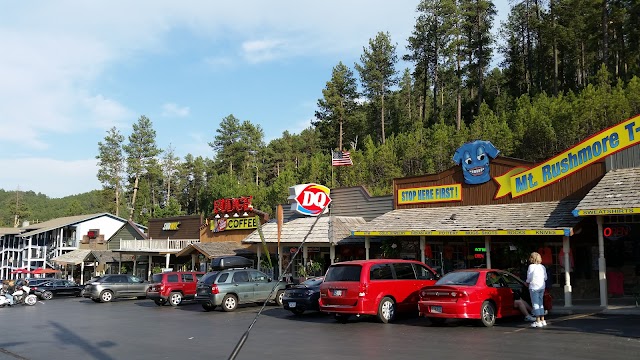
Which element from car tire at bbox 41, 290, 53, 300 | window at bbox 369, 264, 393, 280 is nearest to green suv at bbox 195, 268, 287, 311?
window at bbox 369, 264, 393, 280

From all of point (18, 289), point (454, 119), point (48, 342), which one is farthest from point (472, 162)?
point (454, 119)

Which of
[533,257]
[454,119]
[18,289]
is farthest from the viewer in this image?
[454,119]

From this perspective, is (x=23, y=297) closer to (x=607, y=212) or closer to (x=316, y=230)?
(x=316, y=230)

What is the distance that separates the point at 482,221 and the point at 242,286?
9.39 metres

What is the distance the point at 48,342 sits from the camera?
13.9m

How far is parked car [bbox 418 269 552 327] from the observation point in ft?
44.2

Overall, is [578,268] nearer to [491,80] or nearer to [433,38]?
[433,38]

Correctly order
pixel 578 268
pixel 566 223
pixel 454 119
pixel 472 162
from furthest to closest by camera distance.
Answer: pixel 454 119 < pixel 472 162 < pixel 578 268 < pixel 566 223

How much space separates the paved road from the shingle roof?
10.4ft

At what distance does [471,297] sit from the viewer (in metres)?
13.5

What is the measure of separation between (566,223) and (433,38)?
4924cm

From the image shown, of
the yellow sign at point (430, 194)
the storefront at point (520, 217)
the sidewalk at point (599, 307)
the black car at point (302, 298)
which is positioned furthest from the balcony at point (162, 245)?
the sidewalk at point (599, 307)

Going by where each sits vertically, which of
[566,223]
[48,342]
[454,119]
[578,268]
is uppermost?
[454,119]

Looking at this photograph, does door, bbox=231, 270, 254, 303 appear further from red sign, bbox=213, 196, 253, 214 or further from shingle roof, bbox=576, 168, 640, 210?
red sign, bbox=213, 196, 253, 214
